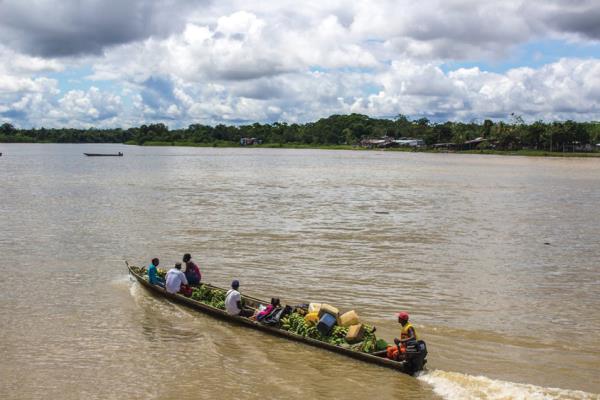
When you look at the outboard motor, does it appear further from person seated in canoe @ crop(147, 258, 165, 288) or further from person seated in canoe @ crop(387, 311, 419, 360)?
person seated in canoe @ crop(147, 258, 165, 288)

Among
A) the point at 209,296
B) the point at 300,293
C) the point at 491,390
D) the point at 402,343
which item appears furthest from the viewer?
the point at 300,293

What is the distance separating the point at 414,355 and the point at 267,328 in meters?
4.64

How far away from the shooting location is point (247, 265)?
25.5 meters

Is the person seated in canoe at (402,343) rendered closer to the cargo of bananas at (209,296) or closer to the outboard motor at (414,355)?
the outboard motor at (414,355)

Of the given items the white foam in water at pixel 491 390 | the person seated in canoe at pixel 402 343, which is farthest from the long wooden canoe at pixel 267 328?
the white foam in water at pixel 491 390

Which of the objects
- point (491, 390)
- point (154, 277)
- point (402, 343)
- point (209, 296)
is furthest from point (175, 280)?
point (491, 390)

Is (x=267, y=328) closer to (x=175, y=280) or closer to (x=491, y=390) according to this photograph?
(x=175, y=280)

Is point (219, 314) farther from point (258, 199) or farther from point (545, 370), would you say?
point (258, 199)

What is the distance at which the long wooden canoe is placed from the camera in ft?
46.3

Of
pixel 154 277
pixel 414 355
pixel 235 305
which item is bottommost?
pixel 414 355

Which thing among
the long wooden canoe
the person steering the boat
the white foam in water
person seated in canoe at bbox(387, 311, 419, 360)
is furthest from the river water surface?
the person steering the boat

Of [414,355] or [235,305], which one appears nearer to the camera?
[414,355]

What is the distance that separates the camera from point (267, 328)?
16.8 meters

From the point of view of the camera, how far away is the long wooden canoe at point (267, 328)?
14.1 meters
